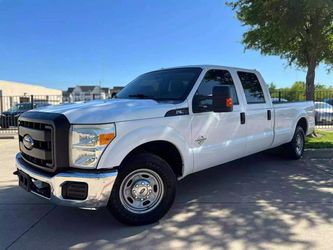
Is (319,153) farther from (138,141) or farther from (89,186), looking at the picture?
(89,186)

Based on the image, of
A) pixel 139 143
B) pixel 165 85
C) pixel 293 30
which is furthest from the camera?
pixel 293 30

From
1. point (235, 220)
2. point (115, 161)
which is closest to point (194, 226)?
point (235, 220)

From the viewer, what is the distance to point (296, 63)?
45.7 ft

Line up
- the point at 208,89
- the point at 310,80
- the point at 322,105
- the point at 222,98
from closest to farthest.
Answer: the point at 222,98, the point at 208,89, the point at 310,80, the point at 322,105

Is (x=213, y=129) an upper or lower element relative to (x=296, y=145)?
upper

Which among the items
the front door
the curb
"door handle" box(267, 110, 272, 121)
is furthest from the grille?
the curb

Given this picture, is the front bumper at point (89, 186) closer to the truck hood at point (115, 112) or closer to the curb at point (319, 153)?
the truck hood at point (115, 112)

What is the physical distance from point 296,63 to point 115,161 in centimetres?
1186

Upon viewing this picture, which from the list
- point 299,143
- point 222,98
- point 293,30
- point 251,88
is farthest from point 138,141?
point 293,30

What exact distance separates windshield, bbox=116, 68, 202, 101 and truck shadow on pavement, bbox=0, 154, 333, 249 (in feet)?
5.22

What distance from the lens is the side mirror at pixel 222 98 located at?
464cm

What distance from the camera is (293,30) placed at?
388 inches

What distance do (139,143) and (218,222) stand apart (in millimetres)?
1388

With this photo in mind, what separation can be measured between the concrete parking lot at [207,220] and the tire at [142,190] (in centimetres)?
16
